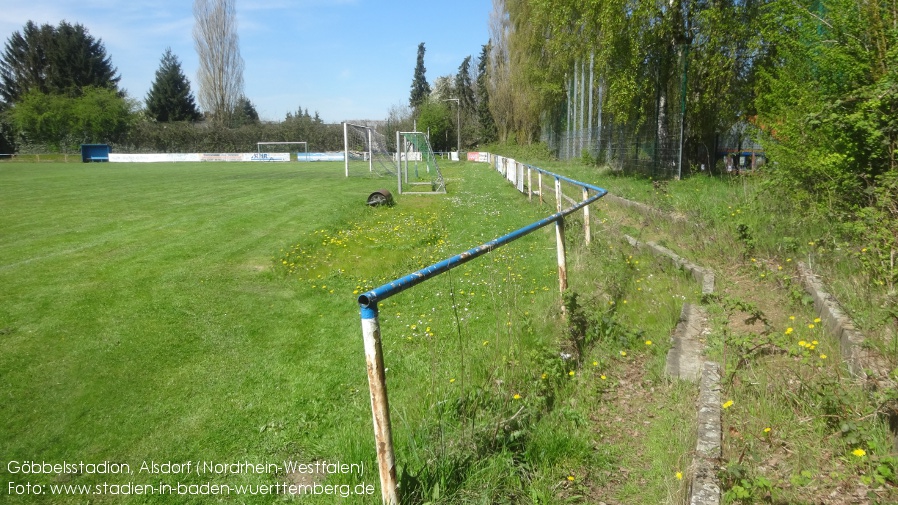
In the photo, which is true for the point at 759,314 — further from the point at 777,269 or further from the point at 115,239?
the point at 115,239

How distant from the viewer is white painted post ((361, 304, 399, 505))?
7.77 feet

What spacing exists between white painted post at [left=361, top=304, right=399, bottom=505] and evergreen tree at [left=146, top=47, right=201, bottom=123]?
7913 cm

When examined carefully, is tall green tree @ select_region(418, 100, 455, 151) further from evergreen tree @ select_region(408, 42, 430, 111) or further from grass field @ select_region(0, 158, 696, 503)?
grass field @ select_region(0, 158, 696, 503)

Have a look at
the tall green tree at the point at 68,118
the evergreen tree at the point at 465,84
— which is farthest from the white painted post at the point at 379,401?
the evergreen tree at the point at 465,84

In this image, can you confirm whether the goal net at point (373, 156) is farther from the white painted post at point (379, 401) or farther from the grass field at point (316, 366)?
the white painted post at point (379, 401)

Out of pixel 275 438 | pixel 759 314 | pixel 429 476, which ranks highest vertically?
pixel 759 314

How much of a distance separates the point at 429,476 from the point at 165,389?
10.1 ft

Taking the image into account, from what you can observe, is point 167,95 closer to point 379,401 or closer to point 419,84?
point 419,84

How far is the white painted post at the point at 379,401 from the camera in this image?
7.77ft

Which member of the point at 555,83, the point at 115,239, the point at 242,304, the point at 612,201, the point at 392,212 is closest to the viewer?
the point at 242,304

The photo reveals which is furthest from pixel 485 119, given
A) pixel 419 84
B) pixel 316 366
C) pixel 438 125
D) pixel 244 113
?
pixel 316 366

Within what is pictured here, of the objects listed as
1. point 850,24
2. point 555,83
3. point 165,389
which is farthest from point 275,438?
point 555,83

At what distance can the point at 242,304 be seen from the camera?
7.33 metres

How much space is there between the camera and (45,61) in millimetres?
66750
